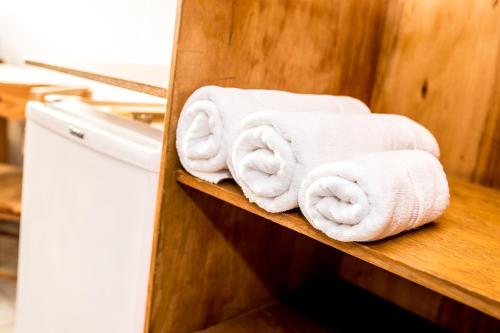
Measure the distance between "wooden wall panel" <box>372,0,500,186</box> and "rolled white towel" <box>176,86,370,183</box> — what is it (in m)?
0.44

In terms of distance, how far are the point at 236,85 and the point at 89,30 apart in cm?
139

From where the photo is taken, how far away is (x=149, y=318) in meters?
0.86

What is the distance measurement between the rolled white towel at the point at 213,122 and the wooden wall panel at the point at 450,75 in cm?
44

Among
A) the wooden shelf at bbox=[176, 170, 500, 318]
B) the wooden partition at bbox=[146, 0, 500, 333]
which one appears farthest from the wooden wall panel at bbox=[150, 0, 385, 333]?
the wooden shelf at bbox=[176, 170, 500, 318]

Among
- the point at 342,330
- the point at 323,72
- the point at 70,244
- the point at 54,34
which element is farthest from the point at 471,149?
the point at 54,34

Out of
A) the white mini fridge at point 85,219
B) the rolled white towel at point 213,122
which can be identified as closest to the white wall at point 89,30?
the white mini fridge at point 85,219

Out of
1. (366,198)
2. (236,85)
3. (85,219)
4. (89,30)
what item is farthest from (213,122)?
(89,30)

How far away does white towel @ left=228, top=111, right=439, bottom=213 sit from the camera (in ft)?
2.07

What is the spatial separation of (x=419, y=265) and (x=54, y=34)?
2.03m

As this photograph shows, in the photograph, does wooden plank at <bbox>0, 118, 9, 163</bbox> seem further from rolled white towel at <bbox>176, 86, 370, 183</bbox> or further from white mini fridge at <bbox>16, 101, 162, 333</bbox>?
rolled white towel at <bbox>176, 86, 370, 183</bbox>

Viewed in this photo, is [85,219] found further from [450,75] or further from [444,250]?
[450,75]

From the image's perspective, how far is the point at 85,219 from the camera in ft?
3.24

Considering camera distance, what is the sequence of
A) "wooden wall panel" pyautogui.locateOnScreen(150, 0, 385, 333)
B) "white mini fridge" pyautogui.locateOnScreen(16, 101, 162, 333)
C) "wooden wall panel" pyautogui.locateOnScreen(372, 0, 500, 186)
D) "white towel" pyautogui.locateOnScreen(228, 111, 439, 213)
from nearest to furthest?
"white towel" pyautogui.locateOnScreen(228, 111, 439, 213) → "wooden wall panel" pyautogui.locateOnScreen(150, 0, 385, 333) → "white mini fridge" pyautogui.locateOnScreen(16, 101, 162, 333) → "wooden wall panel" pyautogui.locateOnScreen(372, 0, 500, 186)

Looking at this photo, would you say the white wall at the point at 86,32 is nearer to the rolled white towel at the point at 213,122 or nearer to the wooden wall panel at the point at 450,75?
the wooden wall panel at the point at 450,75
